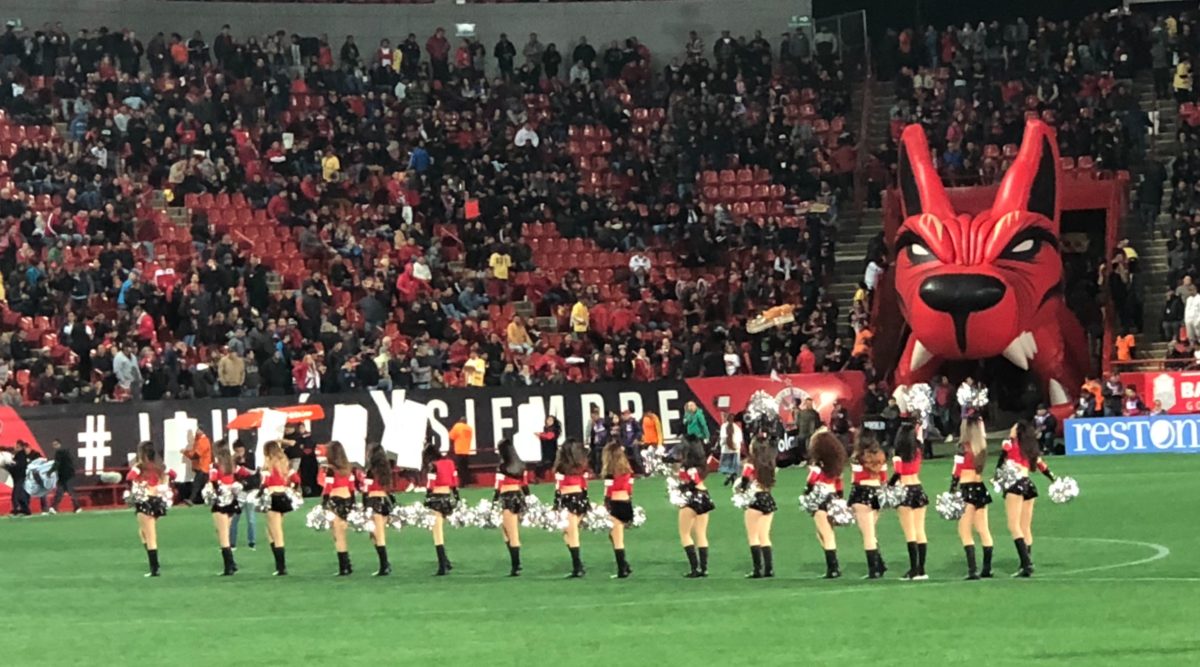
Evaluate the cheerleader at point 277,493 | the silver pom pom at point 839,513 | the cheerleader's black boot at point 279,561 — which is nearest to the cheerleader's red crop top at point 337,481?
the cheerleader at point 277,493

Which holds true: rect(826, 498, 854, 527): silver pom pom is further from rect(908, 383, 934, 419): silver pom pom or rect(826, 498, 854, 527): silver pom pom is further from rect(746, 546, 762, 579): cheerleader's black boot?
rect(908, 383, 934, 419): silver pom pom

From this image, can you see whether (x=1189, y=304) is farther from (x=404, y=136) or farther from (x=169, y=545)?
(x=169, y=545)

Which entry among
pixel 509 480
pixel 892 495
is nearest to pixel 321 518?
pixel 509 480

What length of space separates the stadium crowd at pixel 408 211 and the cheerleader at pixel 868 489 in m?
19.5

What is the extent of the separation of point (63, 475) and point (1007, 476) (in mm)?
20205

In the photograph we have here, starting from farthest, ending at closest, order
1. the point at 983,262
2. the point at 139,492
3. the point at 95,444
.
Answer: the point at 983,262 → the point at 95,444 → the point at 139,492

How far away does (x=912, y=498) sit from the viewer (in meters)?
22.8

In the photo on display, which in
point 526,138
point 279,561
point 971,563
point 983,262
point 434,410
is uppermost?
point 526,138

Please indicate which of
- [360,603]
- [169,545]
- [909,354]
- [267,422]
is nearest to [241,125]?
[267,422]

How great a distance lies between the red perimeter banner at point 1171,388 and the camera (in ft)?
141

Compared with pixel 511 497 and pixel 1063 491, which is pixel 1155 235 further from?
pixel 511 497

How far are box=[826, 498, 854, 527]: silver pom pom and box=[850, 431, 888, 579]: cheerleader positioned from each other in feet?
0.34

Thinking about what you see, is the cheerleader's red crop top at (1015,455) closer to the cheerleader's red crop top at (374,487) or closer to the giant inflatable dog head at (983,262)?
the cheerleader's red crop top at (374,487)

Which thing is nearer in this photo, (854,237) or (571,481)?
(571,481)
